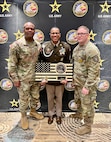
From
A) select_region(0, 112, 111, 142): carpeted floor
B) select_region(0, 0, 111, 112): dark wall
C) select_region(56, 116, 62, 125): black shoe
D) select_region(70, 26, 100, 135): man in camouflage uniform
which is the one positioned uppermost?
select_region(0, 0, 111, 112): dark wall

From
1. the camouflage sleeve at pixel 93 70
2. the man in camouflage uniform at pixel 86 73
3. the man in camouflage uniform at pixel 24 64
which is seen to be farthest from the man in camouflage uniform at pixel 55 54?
the camouflage sleeve at pixel 93 70

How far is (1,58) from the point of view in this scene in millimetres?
4156

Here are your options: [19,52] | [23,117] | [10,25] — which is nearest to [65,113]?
[23,117]

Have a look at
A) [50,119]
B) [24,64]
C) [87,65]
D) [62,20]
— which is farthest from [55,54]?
[50,119]

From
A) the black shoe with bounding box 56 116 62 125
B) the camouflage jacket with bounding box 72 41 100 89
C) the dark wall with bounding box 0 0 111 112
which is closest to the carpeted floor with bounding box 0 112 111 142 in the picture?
the black shoe with bounding box 56 116 62 125

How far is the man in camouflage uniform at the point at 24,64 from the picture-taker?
137 inches

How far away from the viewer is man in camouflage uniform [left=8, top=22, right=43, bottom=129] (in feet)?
11.4

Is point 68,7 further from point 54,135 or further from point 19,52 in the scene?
point 54,135

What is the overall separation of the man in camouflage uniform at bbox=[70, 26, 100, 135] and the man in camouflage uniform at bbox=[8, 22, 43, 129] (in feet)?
2.15

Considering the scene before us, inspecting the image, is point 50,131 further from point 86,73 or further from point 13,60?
point 13,60

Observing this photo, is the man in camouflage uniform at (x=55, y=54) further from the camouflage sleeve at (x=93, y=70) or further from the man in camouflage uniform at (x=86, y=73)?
the camouflage sleeve at (x=93, y=70)

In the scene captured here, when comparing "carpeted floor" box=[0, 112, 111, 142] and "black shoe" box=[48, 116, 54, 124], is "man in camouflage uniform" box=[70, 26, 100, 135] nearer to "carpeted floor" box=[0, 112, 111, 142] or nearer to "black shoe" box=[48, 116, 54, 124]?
"carpeted floor" box=[0, 112, 111, 142]

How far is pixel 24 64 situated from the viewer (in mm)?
3580

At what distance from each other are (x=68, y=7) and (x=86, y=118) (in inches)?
74.5
